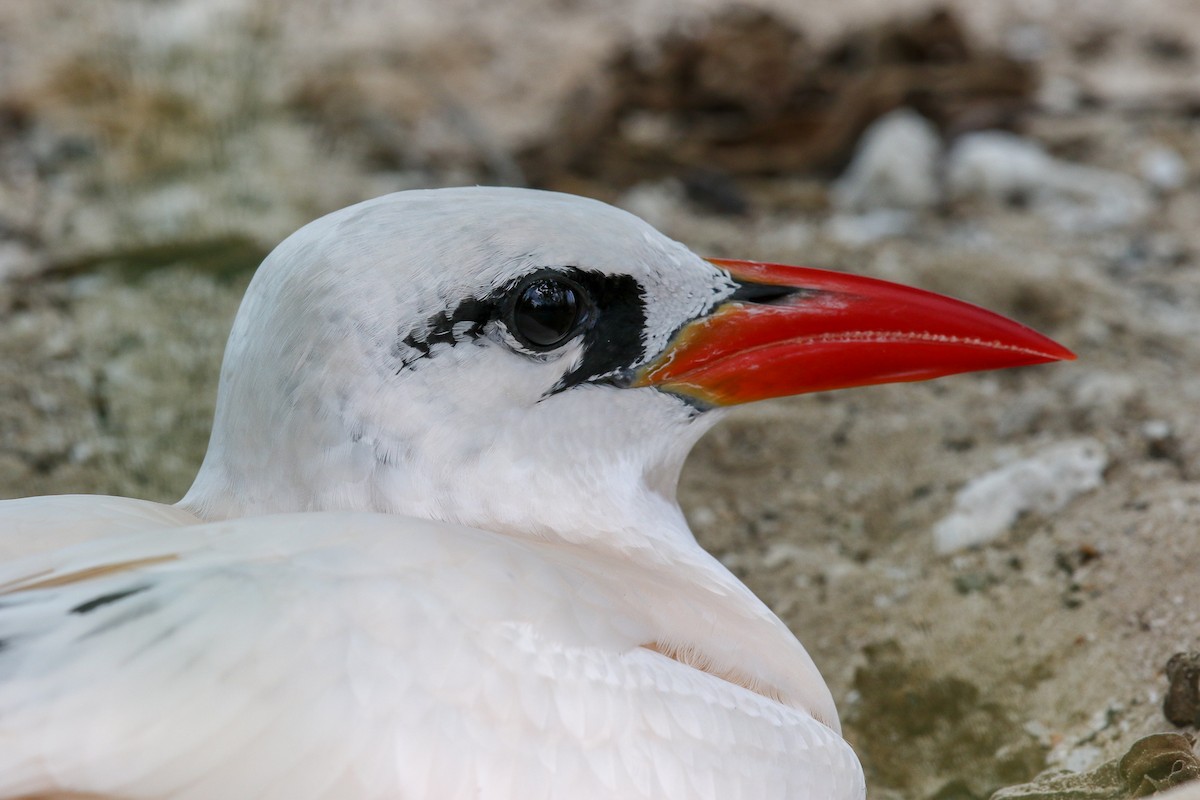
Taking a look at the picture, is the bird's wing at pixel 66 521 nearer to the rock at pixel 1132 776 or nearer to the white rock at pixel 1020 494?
the rock at pixel 1132 776

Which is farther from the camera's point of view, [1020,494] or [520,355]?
[1020,494]

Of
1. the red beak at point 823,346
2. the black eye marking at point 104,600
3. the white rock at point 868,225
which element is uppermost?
the white rock at point 868,225

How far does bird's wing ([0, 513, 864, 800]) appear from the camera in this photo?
1.70 meters

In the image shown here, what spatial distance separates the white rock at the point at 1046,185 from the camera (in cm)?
552

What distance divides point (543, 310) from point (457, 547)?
0.54 meters

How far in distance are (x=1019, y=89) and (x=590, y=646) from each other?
535cm

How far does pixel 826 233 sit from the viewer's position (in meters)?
5.41

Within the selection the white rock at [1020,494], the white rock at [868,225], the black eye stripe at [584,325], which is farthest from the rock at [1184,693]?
the white rock at [868,225]

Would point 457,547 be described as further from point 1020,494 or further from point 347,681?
point 1020,494

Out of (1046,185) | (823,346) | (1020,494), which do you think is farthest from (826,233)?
(823,346)

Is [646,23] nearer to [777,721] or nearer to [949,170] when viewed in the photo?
[949,170]

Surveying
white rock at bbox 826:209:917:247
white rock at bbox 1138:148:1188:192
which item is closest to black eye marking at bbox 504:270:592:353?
white rock at bbox 826:209:917:247

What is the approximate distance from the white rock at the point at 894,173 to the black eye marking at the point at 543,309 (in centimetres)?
353

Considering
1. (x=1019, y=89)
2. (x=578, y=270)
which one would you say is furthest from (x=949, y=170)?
(x=578, y=270)
